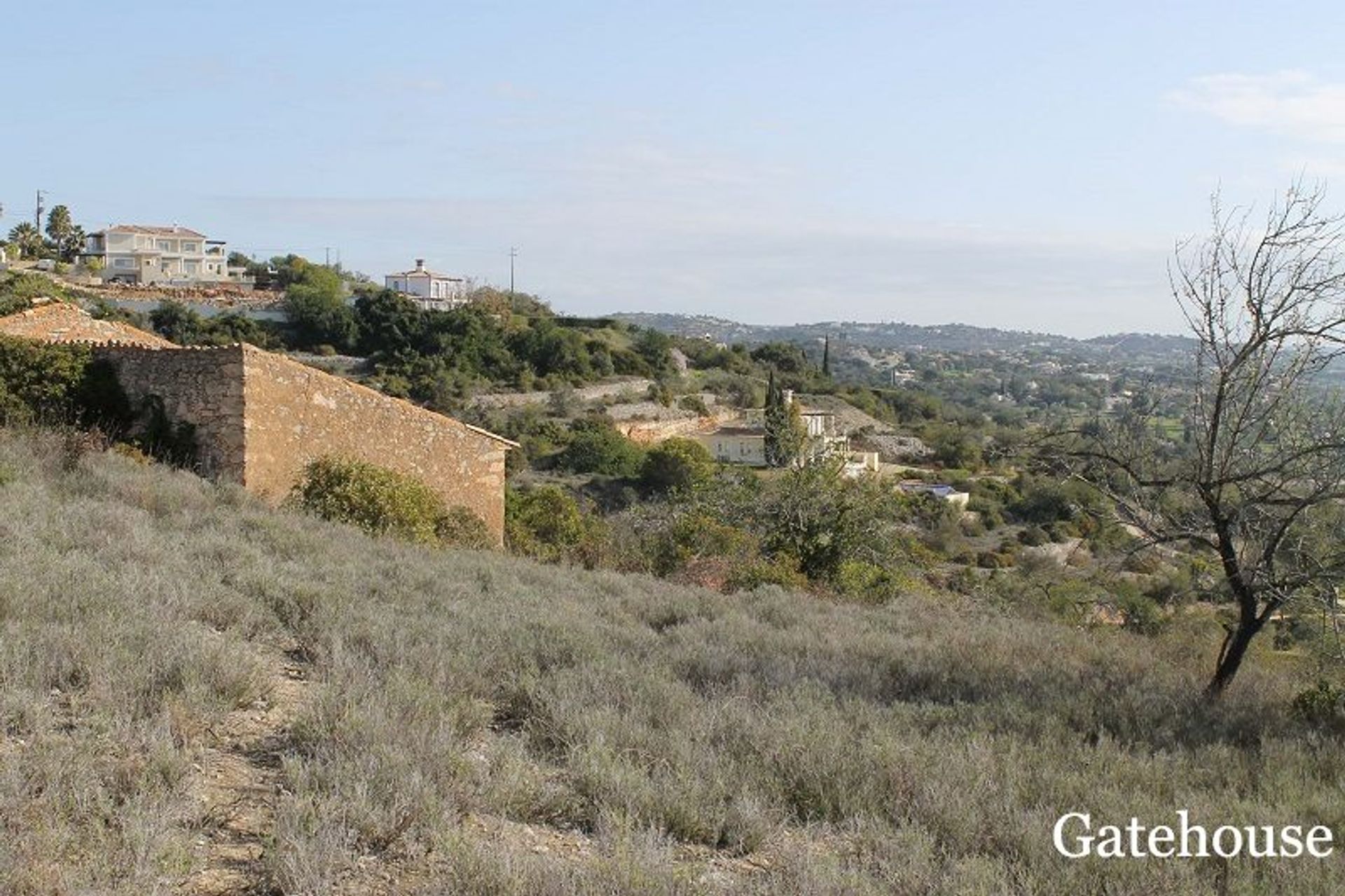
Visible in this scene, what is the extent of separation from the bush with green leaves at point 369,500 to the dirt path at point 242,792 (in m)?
8.07

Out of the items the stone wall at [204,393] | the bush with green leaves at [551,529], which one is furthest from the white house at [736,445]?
the stone wall at [204,393]

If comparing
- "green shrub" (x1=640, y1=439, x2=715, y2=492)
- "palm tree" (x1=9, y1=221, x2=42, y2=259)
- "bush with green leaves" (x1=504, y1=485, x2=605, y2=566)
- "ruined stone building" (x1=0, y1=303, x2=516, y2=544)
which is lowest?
"green shrub" (x1=640, y1=439, x2=715, y2=492)

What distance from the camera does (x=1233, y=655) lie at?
7.88m

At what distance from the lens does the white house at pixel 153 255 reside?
88.8 metres

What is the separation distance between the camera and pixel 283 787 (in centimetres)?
428

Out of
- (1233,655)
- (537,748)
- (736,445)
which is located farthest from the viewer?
(736,445)

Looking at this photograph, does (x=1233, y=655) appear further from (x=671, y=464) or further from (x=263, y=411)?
(x=671, y=464)

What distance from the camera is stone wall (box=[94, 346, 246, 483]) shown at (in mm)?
13406

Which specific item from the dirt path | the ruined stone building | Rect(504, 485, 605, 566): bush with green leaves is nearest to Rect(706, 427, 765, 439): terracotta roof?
Rect(504, 485, 605, 566): bush with green leaves

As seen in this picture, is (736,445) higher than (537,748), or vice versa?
(537,748)

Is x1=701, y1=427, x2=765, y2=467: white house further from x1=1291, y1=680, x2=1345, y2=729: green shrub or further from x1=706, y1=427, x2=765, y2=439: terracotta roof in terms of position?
x1=1291, y1=680, x2=1345, y2=729: green shrub

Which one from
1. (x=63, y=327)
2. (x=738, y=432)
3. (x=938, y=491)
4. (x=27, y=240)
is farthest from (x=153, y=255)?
(x=63, y=327)

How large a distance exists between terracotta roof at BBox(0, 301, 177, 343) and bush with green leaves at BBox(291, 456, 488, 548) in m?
2.99

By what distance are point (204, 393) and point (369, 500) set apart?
246cm
